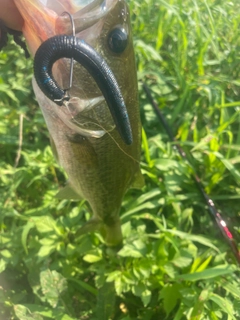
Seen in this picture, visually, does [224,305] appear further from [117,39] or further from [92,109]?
[117,39]

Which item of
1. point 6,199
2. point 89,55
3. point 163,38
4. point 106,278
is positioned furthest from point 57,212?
point 163,38

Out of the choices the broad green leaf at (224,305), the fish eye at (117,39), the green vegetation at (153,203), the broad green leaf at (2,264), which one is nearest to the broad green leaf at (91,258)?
the green vegetation at (153,203)

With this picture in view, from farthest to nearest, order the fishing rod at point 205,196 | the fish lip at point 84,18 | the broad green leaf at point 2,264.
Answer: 1. the fishing rod at point 205,196
2. the broad green leaf at point 2,264
3. the fish lip at point 84,18

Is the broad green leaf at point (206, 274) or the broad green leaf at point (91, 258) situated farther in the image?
the broad green leaf at point (91, 258)

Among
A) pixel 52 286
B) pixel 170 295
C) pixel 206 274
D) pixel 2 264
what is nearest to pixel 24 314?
pixel 52 286

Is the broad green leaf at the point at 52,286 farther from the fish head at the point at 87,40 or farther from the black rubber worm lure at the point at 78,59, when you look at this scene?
the black rubber worm lure at the point at 78,59

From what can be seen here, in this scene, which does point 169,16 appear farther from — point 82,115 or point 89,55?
point 89,55

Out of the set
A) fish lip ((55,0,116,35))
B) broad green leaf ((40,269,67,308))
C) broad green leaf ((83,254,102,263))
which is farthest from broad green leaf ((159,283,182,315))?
fish lip ((55,0,116,35))

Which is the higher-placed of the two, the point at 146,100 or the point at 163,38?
the point at 163,38
